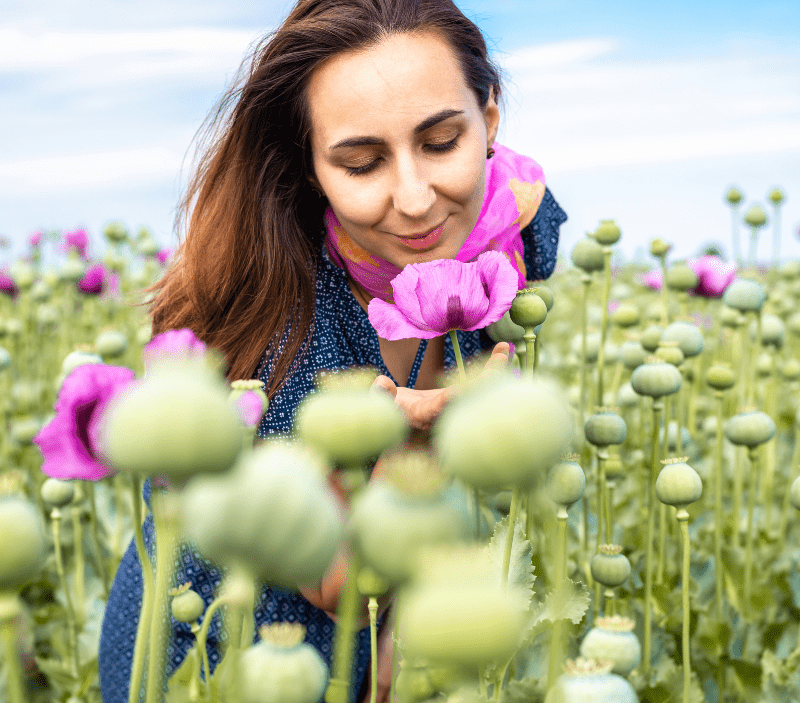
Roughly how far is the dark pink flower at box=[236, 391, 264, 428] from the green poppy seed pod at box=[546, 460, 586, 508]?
10.7 inches

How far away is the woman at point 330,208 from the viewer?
0.89 meters

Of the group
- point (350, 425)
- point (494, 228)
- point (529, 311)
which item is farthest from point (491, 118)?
point (350, 425)

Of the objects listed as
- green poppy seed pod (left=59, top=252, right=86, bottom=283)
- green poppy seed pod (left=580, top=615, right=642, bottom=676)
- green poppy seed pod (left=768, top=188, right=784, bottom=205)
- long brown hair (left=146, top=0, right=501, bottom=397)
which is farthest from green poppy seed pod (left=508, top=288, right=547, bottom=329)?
green poppy seed pod (left=59, top=252, right=86, bottom=283)

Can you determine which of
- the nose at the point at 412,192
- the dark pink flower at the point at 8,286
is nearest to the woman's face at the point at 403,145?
the nose at the point at 412,192

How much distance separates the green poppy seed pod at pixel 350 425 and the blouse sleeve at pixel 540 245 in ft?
3.68

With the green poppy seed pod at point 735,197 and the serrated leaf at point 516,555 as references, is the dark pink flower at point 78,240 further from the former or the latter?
the serrated leaf at point 516,555

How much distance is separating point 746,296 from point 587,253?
303 millimetres

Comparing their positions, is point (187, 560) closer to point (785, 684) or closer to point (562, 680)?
point (785, 684)

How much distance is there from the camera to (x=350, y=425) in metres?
0.27

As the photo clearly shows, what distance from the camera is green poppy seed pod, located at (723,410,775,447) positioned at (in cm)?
96

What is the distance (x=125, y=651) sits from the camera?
1.11 m

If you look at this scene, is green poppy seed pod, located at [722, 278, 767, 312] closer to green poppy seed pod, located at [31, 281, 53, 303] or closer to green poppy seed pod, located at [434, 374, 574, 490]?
green poppy seed pod, located at [434, 374, 574, 490]

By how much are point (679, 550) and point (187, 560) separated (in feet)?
2.33

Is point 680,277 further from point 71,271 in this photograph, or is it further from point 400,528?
point 71,271
